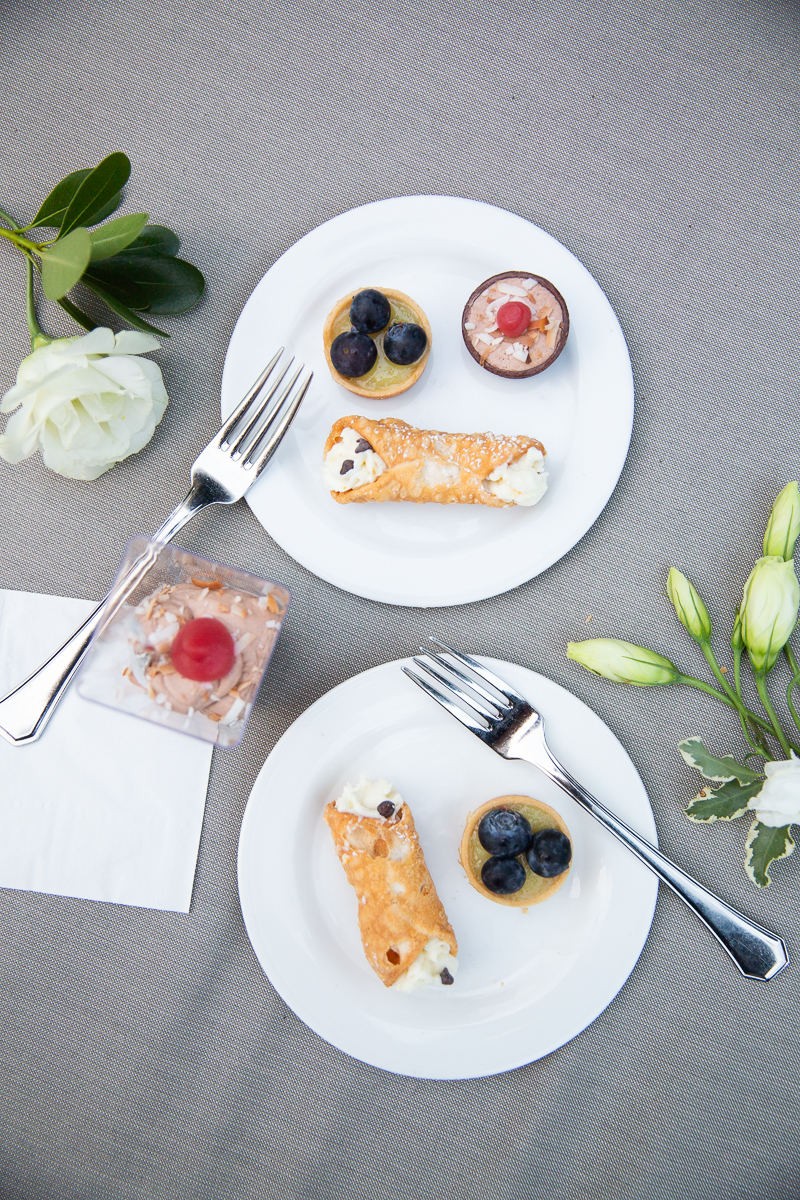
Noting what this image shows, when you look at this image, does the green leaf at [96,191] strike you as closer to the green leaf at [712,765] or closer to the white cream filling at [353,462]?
the white cream filling at [353,462]

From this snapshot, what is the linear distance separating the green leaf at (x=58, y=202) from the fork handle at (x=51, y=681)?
0.56 m

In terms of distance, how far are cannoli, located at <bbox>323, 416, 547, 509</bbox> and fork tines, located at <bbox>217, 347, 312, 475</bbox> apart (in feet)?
0.39

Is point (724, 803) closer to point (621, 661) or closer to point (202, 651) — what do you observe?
point (621, 661)

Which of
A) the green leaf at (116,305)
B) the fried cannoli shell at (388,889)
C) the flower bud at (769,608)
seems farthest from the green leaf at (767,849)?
the green leaf at (116,305)

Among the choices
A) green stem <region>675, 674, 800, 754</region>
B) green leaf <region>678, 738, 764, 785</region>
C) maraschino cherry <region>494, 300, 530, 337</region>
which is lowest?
green leaf <region>678, 738, 764, 785</region>

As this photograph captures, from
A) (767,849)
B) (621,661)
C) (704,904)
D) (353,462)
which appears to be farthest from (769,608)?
(353,462)

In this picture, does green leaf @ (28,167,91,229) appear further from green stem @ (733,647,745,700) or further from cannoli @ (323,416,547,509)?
green stem @ (733,647,745,700)

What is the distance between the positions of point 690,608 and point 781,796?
37 centimetres

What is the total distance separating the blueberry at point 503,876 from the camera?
1.34m

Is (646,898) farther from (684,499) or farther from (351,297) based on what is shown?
(351,297)

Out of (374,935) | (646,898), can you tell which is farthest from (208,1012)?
(646,898)

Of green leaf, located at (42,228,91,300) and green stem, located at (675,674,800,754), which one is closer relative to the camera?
green leaf, located at (42,228,91,300)

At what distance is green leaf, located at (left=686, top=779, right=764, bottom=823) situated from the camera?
4.62 feet

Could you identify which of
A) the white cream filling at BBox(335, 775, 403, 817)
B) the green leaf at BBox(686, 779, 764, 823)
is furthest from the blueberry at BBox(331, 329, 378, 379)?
the green leaf at BBox(686, 779, 764, 823)
